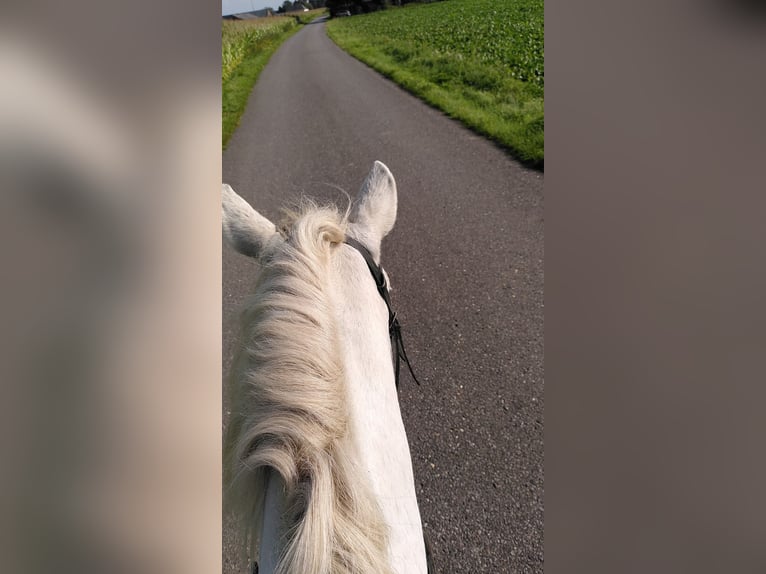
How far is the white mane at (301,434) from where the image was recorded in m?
0.34

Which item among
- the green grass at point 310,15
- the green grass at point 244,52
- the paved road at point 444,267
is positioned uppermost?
the green grass at point 310,15

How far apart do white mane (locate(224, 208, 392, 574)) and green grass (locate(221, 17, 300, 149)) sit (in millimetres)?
310

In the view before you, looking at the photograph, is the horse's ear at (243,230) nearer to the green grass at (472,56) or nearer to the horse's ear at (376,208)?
the horse's ear at (376,208)

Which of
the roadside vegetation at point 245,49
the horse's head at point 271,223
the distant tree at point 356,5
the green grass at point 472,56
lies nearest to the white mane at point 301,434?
the horse's head at point 271,223

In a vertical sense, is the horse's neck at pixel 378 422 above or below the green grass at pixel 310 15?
below

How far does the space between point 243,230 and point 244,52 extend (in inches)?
10.5

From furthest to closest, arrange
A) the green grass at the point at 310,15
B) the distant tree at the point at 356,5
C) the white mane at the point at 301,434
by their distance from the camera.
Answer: the distant tree at the point at 356,5
the green grass at the point at 310,15
the white mane at the point at 301,434

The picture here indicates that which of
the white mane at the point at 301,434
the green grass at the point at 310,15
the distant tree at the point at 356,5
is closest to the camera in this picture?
the white mane at the point at 301,434

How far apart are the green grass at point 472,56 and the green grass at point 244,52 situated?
31 centimetres
